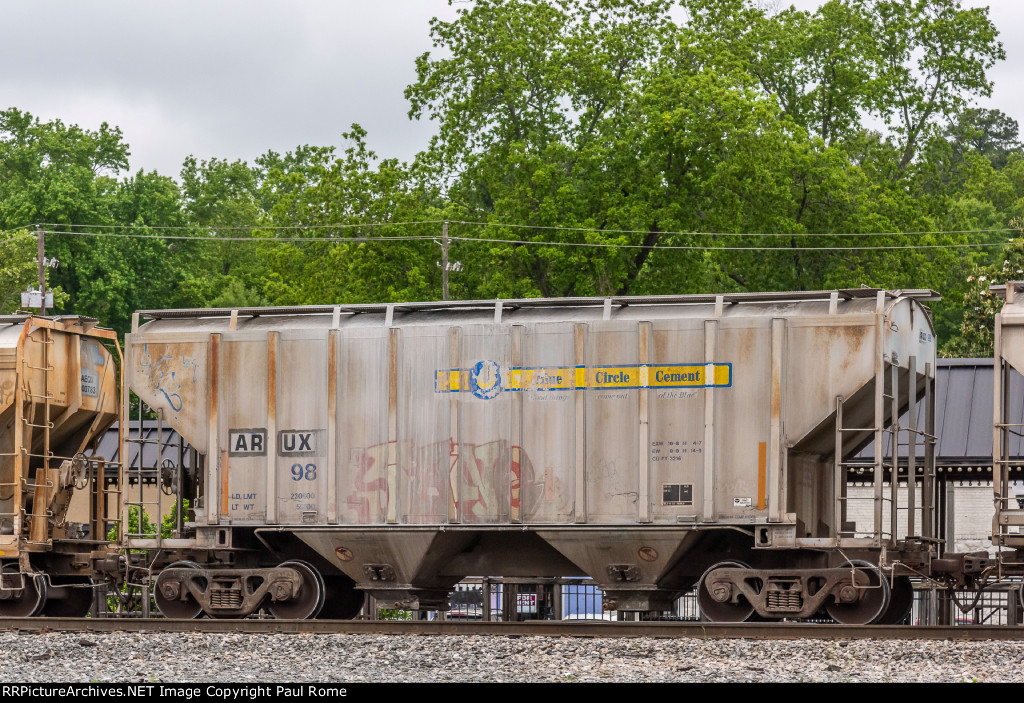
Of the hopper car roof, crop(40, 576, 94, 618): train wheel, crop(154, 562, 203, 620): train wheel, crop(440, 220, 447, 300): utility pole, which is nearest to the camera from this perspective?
the hopper car roof

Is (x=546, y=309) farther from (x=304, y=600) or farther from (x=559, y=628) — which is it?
(x=304, y=600)

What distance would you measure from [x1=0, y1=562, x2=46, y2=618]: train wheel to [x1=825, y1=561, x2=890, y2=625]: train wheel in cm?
999

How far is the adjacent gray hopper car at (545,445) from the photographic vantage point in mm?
15258

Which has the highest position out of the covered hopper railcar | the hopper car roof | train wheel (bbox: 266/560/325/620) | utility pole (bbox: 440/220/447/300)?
utility pole (bbox: 440/220/447/300)

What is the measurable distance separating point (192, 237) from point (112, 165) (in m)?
10.4

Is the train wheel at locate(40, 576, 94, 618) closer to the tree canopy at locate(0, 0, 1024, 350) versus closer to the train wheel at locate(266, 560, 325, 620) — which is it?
the train wheel at locate(266, 560, 325, 620)

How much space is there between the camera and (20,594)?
697 inches

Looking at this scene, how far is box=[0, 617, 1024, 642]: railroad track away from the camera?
13438 mm

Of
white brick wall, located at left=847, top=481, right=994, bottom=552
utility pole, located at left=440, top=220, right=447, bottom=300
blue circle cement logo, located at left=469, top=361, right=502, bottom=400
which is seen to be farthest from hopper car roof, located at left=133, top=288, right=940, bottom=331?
utility pole, located at left=440, top=220, right=447, bottom=300

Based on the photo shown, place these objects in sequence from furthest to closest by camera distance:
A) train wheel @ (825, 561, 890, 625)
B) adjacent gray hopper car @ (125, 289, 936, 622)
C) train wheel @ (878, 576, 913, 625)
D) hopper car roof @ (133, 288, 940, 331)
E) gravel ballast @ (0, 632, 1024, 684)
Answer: train wheel @ (878, 576, 913, 625) → hopper car roof @ (133, 288, 940, 331) → adjacent gray hopper car @ (125, 289, 936, 622) → train wheel @ (825, 561, 890, 625) → gravel ballast @ (0, 632, 1024, 684)

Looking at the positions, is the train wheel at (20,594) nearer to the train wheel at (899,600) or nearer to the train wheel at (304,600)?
the train wheel at (304,600)

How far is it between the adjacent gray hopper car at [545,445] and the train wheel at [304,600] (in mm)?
27

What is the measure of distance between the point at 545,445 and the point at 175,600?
5.13 metres

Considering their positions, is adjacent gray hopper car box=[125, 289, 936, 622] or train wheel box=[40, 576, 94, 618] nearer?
adjacent gray hopper car box=[125, 289, 936, 622]
